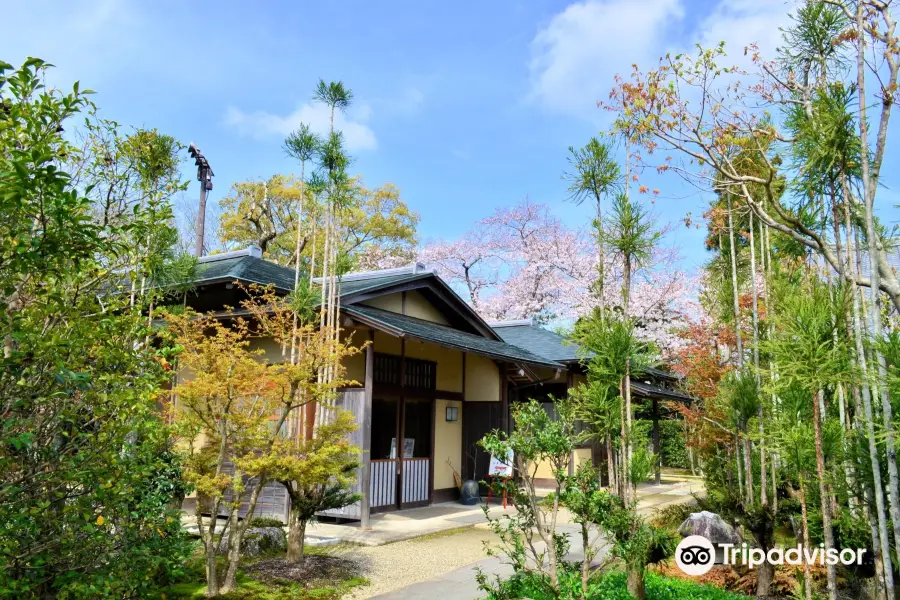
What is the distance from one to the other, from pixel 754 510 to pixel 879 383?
2.49 metres

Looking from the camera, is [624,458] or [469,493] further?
[469,493]

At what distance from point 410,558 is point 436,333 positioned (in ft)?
13.9

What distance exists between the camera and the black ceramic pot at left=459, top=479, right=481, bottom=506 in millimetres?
12281

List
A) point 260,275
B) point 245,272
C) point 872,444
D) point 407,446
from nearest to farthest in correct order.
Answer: point 872,444 → point 245,272 → point 260,275 → point 407,446

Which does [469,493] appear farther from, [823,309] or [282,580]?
[823,309]

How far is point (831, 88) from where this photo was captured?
4570 mm

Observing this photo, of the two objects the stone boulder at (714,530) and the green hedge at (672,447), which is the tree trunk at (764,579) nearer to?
the stone boulder at (714,530)

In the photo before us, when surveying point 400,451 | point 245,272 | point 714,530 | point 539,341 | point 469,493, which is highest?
point 245,272

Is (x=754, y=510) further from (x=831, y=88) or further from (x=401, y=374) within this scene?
(x=401, y=374)

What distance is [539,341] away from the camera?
17.5 metres

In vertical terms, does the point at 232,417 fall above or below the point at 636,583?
above

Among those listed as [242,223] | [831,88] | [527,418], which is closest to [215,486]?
[527,418]

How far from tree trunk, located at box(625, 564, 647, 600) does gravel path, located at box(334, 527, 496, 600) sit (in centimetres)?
231

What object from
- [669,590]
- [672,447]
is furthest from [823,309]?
[672,447]
